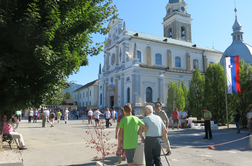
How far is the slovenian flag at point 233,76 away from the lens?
49.6ft

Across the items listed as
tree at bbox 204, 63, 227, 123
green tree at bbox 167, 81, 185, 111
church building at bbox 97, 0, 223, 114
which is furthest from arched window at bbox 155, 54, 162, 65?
tree at bbox 204, 63, 227, 123

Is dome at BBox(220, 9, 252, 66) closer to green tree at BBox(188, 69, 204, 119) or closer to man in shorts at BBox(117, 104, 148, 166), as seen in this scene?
green tree at BBox(188, 69, 204, 119)

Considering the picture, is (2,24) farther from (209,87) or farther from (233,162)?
(209,87)

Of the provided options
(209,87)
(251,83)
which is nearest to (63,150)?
(209,87)

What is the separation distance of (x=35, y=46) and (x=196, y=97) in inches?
785

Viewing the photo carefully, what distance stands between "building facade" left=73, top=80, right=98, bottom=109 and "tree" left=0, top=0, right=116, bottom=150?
46087 mm

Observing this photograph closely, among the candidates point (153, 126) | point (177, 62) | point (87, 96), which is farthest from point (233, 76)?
point (87, 96)

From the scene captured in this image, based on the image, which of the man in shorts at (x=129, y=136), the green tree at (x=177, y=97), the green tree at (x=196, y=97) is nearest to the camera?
the man in shorts at (x=129, y=136)

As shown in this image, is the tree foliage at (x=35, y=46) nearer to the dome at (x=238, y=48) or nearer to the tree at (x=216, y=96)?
the tree at (x=216, y=96)

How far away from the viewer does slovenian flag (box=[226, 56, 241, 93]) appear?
15125 mm

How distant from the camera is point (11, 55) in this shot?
17.4 ft

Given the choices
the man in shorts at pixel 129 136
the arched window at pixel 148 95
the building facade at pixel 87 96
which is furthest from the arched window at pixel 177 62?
the man in shorts at pixel 129 136

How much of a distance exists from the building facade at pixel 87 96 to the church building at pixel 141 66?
12.0 m

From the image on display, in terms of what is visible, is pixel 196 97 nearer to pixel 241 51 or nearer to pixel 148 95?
pixel 148 95
